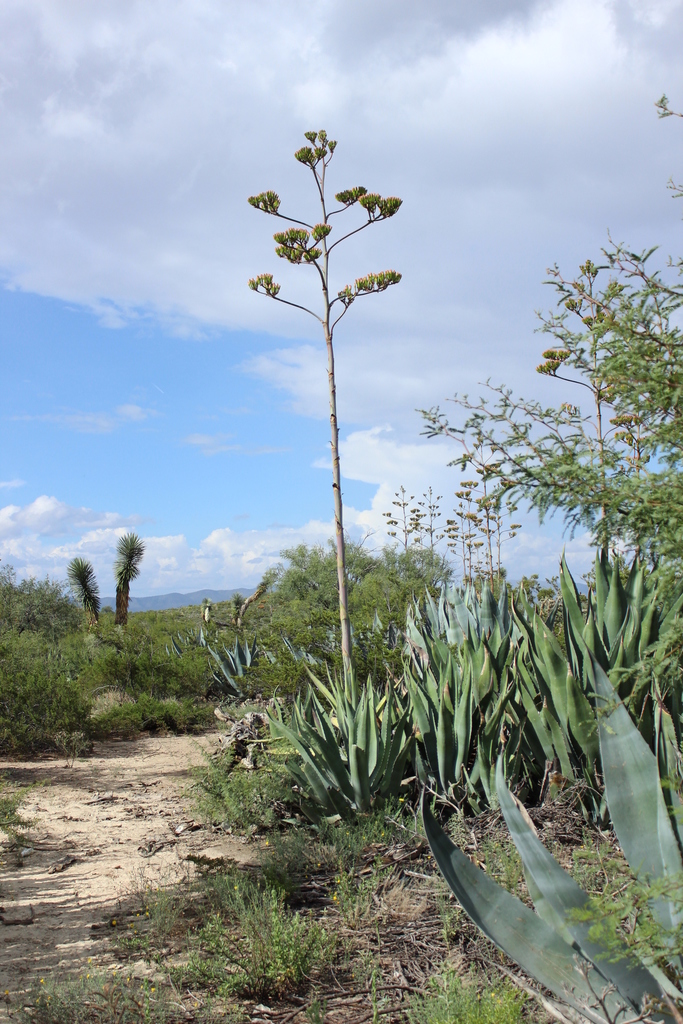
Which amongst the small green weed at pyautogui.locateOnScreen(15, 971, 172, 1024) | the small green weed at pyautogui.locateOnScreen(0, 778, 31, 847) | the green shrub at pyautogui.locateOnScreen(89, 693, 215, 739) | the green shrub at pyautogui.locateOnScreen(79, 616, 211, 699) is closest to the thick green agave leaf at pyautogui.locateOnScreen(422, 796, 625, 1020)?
the small green weed at pyautogui.locateOnScreen(15, 971, 172, 1024)

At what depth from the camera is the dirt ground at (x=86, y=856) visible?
3.77 metres

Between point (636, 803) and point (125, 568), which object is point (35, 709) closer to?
point (636, 803)

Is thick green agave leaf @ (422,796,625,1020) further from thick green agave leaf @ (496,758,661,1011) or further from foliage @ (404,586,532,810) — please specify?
foliage @ (404,586,532,810)

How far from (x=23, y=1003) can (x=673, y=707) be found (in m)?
3.47

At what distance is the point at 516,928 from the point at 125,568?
27.8 meters

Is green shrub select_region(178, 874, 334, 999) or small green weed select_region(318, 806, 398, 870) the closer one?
green shrub select_region(178, 874, 334, 999)

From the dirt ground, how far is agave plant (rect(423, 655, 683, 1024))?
1.92 metres

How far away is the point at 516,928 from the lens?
2387 millimetres

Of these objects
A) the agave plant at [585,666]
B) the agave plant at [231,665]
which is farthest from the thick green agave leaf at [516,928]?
the agave plant at [231,665]

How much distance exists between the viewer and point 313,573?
64.6ft

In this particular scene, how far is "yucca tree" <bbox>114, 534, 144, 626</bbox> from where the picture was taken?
27.9 metres

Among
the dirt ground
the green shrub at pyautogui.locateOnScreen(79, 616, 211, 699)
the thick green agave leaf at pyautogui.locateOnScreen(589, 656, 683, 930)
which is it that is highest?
the thick green agave leaf at pyautogui.locateOnScreen(589, 656, 683, 930)

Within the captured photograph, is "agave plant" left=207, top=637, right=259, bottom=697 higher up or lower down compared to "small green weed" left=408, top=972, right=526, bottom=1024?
higher up

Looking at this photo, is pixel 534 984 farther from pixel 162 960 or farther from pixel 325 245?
pixel 325 245
